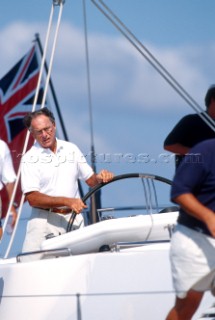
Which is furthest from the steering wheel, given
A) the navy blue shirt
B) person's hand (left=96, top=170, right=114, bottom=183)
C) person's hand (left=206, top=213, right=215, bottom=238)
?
person's hand (left=206, top=213, right=215, bottom=238)

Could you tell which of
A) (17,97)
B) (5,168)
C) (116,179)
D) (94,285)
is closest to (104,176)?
(116,179)

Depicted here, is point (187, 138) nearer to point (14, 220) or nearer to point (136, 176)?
point (136, 176)

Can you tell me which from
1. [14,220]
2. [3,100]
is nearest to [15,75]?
[3,100]

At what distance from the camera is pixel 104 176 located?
6750 mm

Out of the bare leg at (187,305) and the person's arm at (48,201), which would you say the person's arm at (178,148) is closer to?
the person's arm at (48,201)

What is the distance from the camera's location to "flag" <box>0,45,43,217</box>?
55.6 ft

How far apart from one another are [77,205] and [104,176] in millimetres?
263

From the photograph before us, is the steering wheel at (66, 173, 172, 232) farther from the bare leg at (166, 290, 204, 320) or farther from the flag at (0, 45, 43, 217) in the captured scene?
the flag at (0, 45, 43, 217)

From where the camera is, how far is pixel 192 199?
15.6ft

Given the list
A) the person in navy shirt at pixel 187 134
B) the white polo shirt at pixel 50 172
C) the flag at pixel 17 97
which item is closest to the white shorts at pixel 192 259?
the person in navy shirt at pixel 187 134

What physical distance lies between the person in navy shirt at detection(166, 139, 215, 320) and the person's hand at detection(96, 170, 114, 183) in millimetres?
1907

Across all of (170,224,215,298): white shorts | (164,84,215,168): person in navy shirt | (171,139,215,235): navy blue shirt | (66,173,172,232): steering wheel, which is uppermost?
(171,139,215,235): navy blue shirt

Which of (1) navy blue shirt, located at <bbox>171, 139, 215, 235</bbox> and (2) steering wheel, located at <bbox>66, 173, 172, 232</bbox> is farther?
(2) steering wheel, located at <bbox>66, 173, 172, 232</bbox>

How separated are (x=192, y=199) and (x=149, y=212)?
2.22 metres
